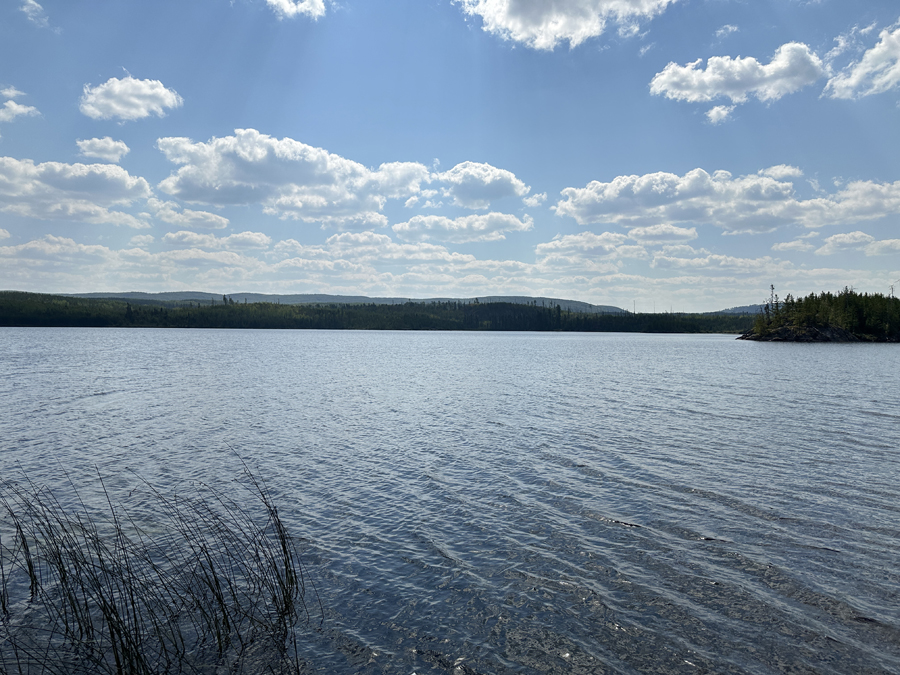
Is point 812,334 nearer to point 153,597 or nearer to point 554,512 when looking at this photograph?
point 554,512

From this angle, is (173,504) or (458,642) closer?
(458,642)

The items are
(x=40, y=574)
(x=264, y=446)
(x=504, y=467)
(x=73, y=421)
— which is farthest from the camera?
(x=73, y=421)

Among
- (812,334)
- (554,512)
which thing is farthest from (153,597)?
(812,334)

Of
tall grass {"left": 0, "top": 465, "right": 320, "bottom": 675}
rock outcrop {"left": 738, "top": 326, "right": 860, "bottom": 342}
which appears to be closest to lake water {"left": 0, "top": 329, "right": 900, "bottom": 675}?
tall grass {"left": 0, "top": 465, "right": 320, "bottom": 675}

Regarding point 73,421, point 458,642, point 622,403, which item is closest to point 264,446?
point 73,421

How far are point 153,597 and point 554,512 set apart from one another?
1357 cm

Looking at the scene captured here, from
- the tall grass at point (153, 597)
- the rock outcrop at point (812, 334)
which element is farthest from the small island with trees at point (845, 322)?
the tall grass at point (153, 597)

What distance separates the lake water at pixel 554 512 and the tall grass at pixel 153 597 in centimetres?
134

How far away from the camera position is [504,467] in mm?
25781

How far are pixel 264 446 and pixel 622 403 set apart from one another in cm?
3222

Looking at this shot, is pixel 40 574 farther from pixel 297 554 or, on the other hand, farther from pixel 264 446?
pixel 264 446

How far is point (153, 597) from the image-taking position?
13195mm

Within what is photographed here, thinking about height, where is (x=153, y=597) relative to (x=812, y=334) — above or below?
below

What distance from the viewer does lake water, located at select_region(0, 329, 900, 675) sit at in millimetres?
11250
